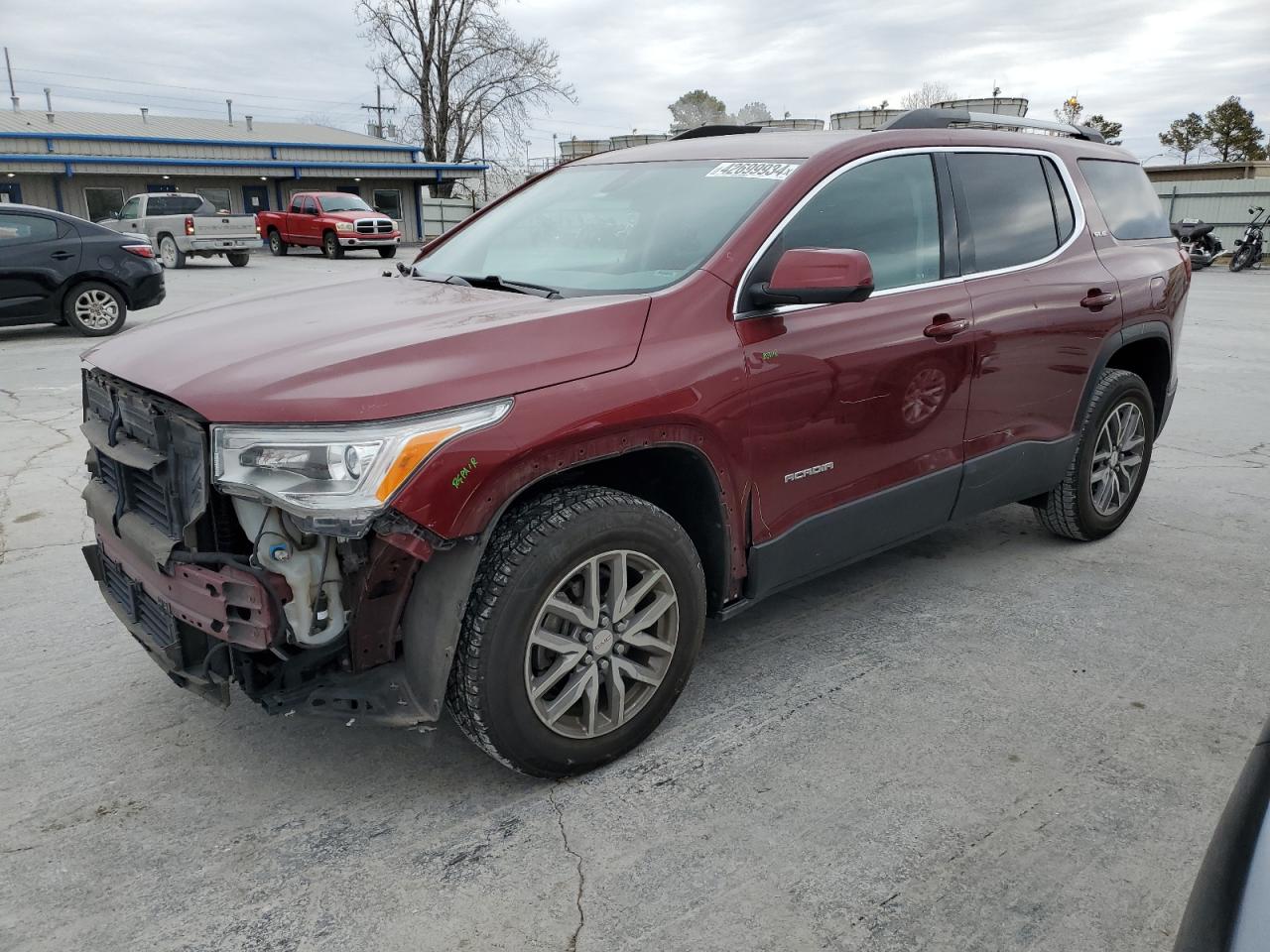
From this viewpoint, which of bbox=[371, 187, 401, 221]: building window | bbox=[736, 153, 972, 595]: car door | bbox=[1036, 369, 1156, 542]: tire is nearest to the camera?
bbox=[736, 153, 972, 595]: car door

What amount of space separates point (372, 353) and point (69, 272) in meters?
11.0

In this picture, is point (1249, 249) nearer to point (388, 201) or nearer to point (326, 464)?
point (326, 464)

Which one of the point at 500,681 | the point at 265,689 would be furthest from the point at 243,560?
the point at 500,681

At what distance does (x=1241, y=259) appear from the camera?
78.3 ft

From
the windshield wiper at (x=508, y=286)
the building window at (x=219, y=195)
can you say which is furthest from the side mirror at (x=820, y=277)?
the building window at (x=219, y=195)

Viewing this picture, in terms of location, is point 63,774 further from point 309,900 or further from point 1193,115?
point 1193,115

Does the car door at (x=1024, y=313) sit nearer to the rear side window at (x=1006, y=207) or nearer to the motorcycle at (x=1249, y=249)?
the rear side window at (x=1006, y=207)

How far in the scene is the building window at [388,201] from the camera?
4216 centimetres

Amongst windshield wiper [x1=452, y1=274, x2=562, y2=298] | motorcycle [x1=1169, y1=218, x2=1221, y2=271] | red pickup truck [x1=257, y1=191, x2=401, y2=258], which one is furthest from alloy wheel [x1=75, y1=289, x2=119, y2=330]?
motorcycle [x1=1169, y1=218, x2=1221, y2=271]

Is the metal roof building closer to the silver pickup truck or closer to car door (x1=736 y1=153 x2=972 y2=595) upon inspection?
the silver pickup truck

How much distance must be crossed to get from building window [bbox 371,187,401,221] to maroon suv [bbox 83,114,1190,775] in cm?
4091

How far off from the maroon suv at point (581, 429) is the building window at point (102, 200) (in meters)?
37.7

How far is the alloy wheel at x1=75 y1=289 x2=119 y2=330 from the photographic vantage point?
1175 centimetres

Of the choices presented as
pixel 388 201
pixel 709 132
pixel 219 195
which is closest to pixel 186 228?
pixel 219 195
